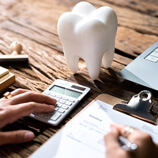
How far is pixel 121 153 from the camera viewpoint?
60 centimetres

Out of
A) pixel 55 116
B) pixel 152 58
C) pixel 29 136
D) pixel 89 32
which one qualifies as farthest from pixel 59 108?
pixel 152 58

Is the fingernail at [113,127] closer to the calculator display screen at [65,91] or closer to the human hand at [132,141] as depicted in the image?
the human hand at [132,141]

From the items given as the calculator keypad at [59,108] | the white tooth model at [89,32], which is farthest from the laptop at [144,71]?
the calculator keypad at [59,108]

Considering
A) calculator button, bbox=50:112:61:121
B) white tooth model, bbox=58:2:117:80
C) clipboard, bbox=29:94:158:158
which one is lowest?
clipboard, bbox=29:94:158:158

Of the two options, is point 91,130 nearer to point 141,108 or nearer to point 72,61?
point 141,108

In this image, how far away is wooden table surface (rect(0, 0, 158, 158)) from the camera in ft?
2.60

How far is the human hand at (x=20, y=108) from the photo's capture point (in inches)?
27.7

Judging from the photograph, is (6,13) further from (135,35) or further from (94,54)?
(94,54)

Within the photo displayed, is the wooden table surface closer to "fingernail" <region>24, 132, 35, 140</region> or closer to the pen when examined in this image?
"fingernail" <region>24, 132, 35, 140</region>

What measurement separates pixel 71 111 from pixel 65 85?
0.41 ft

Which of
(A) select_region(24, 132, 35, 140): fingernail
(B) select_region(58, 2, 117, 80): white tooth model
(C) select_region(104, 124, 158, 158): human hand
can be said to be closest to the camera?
(C) select_region(104, 124, 158, 158): human hand

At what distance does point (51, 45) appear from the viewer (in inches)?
49.7

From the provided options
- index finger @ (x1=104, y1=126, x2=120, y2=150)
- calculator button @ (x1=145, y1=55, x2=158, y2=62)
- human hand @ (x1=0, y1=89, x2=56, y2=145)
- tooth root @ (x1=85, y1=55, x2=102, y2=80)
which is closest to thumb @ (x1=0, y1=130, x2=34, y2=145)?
human hand @ (x1=0, y1=89, x2=56, y2=145)

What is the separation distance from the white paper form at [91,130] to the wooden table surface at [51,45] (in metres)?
0.04
